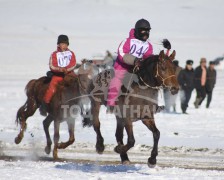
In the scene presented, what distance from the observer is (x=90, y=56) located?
173ft

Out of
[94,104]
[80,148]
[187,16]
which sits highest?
[187,16]

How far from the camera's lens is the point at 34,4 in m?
97.4

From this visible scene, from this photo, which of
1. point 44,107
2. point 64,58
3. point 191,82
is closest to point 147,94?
point 64,58

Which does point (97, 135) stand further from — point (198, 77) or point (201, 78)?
point (198, 77)

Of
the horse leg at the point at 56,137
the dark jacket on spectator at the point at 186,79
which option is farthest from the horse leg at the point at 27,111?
the dark jacket on spectator at the point at 186,79

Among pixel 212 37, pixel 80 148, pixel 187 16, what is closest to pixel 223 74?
pixel 212 37

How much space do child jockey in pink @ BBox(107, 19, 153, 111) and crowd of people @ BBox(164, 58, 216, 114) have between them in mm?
12305

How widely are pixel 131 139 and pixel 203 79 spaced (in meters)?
14.7

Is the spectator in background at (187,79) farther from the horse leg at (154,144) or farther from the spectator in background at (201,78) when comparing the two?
the horse leg at (154,144)

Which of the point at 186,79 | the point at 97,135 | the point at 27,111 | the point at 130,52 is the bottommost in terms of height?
the point at 97,135

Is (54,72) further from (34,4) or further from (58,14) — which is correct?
(34,4)

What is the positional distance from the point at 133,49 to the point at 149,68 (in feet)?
2.29

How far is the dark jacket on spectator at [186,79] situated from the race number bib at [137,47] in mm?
12972

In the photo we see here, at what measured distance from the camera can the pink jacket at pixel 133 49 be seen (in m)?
12.0
